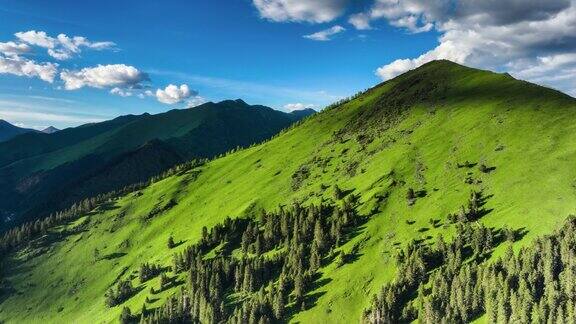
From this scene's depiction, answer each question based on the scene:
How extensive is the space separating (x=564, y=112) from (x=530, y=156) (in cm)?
3855

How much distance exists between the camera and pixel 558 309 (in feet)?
315

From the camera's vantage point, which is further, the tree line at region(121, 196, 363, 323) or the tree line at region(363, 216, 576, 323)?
the tree line at region(121, 196, 363, 323)

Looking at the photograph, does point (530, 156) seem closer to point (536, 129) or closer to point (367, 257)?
point (536, 129)

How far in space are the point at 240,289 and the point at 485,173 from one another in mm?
99473

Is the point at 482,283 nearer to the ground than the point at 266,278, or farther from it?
farther from it

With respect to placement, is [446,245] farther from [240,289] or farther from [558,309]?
[240,289]

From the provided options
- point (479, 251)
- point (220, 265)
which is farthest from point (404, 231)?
point (220, 265)

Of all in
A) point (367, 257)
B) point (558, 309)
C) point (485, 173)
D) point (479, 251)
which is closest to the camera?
point (558, 309)

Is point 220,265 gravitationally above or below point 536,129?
below

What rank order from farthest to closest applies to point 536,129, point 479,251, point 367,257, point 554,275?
1. point 536,129
2. point 367,257
3. point 479,251
4. point 554,275

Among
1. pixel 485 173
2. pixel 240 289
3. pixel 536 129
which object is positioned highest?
pixel 536 129

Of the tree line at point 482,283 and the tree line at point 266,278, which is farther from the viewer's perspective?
the tree line at point 266,278

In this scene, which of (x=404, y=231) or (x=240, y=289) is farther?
(x=240, y=289)

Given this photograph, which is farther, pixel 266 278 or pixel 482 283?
pixel 266 278
